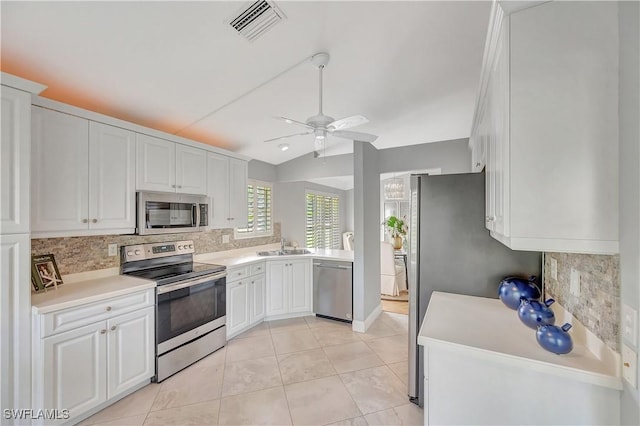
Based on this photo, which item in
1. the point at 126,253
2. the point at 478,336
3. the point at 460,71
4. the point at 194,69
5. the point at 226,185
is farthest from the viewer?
the point at 226,185

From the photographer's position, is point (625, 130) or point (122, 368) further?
point (122, 368)

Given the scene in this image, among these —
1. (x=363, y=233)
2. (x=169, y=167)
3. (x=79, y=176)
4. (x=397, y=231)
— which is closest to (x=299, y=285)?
(x=363, y=233)

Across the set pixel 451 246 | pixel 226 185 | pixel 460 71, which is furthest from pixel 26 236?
pixel 460 71

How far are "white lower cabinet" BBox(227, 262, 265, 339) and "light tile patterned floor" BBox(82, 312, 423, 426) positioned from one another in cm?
19

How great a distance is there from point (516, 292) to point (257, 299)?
2.89 metres

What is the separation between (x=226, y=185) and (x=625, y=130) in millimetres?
3422

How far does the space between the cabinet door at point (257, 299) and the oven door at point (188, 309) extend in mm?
488

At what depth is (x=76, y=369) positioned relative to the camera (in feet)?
6.17

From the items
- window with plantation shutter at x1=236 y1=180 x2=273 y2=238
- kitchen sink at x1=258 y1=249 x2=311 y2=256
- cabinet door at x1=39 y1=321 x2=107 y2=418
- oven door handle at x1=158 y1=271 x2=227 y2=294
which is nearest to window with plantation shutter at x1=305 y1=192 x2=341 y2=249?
kitchen sink at x1=258 y1=249 x2=311 y2=256

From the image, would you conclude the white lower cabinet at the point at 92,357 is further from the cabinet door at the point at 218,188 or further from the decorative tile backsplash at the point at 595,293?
the decorative tile backsplash at the point at 595,293

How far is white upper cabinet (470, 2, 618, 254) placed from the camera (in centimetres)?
103

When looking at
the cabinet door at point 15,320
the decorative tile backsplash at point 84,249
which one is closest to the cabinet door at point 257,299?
the decorative tile backsplash at point 84,249

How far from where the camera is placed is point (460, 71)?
2.38 meters

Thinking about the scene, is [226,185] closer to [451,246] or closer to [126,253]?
[126,253]
